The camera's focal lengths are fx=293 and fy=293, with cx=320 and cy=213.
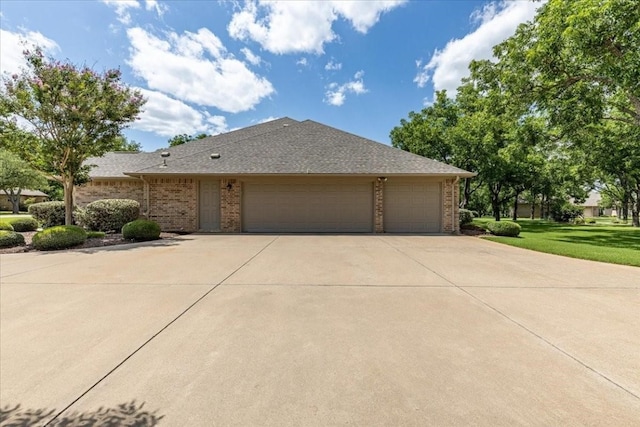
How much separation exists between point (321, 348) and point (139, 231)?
33.0 ft

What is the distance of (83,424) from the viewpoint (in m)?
1.93

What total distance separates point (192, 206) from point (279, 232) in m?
4.30

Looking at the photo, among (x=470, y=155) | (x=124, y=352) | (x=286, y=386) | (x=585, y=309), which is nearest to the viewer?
(x=286, y=386)

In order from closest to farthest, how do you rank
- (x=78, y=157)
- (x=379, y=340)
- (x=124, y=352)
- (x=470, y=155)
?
(x=124, y=352) < (x=379, y=340) < (x=78, y=157) < (x=470, y=155)

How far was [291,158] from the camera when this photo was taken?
14289 mm

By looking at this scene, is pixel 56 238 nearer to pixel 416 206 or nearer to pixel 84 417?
pixel 84 417

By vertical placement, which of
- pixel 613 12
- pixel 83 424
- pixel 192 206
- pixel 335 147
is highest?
pixel 613 12

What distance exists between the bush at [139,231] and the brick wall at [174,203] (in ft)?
9.78

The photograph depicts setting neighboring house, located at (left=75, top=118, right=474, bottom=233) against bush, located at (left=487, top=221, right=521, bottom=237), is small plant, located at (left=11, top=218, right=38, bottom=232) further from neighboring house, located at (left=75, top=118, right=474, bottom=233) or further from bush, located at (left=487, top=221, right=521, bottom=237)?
bush, located at (left=487, top=221, right=521, bottom=237)

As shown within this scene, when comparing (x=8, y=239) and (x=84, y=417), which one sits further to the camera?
(x=8, y=239)

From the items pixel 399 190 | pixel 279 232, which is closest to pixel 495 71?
pixel 399 190

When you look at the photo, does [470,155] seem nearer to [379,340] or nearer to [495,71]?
[495,71]

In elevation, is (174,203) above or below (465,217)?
above

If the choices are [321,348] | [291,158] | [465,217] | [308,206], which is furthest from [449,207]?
[321,348]
